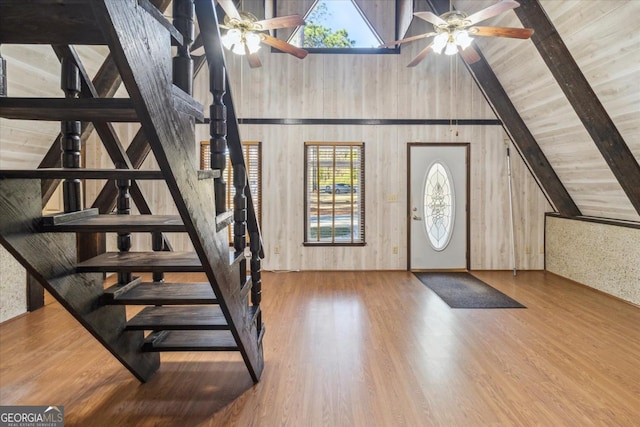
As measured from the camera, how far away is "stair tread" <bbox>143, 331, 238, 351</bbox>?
2.46 metres

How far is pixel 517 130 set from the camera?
5.08 m

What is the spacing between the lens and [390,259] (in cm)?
582

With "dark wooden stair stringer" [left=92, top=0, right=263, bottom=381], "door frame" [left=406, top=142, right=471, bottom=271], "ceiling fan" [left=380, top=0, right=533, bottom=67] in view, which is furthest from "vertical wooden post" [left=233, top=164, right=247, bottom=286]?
"door frame" [left=406, top=142, right=471, bottom=271]

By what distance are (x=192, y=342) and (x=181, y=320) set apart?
0.31m

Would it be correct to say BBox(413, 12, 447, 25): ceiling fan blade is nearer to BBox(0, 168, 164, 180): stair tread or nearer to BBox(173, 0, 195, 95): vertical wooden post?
BBox(173, 0, 195, 95): vertical wooden post

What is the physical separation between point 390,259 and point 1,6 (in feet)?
17.5

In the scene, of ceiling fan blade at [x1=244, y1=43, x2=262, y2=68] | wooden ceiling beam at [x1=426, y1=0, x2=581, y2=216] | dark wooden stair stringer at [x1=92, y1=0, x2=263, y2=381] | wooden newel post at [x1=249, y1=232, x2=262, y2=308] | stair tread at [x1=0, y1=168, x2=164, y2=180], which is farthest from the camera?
wooden ceiling beam at [x1=426, y1=0, x2=581, y2=216]

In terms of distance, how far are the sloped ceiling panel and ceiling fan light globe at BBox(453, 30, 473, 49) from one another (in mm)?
807

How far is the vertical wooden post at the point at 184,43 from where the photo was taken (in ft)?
4.23

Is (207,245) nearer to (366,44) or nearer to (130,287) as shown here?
(130,287)

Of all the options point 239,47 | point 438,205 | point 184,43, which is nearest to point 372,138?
point 438,205

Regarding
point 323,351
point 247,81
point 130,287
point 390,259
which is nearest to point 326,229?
point 390,259

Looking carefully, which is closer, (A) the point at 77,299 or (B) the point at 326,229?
(A) the point at 77,299
